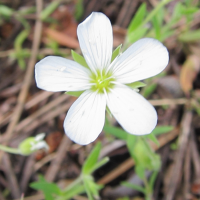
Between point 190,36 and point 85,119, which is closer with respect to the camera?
point 85,119

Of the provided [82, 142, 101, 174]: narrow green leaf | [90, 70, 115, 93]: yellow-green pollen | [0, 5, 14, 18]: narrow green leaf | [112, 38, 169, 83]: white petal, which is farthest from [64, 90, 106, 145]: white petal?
[0, 5, 14, 18]: narrow green leaf

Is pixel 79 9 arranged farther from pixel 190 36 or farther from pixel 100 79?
pixel 100 79

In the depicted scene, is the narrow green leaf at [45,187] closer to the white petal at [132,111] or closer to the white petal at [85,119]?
the white petal at [85,119]

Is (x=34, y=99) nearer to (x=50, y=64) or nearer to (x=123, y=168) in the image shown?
(x=123, y=168)

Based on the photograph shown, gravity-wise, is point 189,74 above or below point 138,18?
below

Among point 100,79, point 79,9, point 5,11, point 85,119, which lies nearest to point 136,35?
point 100,79

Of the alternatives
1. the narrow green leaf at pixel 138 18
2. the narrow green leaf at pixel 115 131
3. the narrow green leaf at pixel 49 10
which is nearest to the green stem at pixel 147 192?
the narrow green leaf at pixel 115 131

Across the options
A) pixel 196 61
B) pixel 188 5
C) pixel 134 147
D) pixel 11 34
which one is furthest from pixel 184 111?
pixel 11 34
